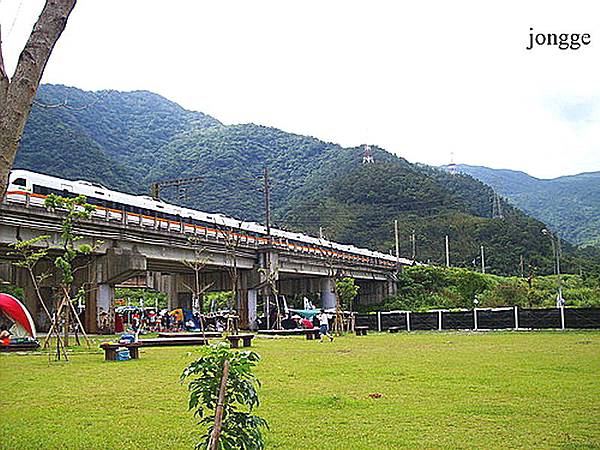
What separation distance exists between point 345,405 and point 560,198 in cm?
14099

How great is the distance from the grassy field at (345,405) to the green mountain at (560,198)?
321 ft

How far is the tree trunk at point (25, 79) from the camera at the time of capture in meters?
3.31

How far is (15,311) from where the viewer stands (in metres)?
21.6

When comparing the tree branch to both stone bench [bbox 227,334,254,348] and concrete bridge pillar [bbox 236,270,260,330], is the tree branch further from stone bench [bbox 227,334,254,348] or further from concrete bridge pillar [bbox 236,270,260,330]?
concrete bridge pillar [bbox 236,270,260,330]

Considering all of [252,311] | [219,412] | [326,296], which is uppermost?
[326,296]

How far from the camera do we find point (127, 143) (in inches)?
4577

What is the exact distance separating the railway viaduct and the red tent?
4.65 metres

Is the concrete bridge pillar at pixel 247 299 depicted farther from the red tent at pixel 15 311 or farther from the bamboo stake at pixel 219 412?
the bamboo stake at pixel 219 412

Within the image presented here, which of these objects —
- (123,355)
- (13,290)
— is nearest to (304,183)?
(13,290)

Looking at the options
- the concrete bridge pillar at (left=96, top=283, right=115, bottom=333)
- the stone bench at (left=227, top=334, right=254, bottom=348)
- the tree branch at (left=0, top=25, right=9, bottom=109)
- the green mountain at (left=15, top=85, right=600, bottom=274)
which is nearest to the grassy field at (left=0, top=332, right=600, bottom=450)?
the tree branch at (left=0, top=25, right=9, bottom=109)

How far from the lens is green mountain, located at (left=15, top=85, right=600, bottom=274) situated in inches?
3246

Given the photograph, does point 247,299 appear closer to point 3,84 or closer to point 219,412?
point 219,412

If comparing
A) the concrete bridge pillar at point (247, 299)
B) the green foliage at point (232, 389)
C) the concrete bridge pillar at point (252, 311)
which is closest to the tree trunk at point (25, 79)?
the green foliage at point (232, 389)

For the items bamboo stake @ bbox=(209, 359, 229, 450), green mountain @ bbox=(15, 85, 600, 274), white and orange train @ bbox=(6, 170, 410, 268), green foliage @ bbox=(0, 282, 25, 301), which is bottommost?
bamboo stake @ bbox=(209, 359, 229, 450)
